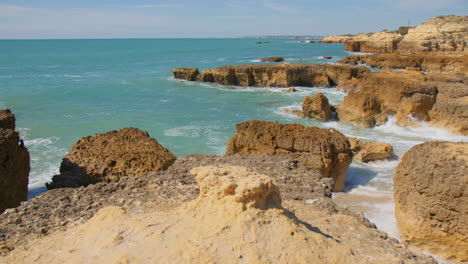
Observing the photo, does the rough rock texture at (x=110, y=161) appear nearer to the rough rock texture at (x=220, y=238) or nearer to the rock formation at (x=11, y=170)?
the rock formation at (x=11, y=170)

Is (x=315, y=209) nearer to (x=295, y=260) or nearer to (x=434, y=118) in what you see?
(x=295, y=260)

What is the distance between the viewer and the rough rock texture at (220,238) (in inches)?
128

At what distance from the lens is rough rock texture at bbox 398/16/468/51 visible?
48969 millimetres

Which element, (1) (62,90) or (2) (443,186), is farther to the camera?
(1) (62,90)

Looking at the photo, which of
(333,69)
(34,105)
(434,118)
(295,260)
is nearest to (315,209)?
(295,260)

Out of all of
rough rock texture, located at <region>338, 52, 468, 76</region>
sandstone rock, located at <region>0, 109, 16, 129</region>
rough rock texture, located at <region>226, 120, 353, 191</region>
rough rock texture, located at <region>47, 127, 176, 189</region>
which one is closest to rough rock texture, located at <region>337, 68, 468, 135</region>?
rough rock texture, located at <region>226, 120, 353, 191</region>

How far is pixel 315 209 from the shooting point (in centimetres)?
487

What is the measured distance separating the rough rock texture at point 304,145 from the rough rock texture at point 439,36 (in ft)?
154

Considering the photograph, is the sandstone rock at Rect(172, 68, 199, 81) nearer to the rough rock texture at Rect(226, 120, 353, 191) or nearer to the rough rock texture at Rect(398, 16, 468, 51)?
the rough rock texture at Rect(226, 120, 353, 191)

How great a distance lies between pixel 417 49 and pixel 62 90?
4522 cm

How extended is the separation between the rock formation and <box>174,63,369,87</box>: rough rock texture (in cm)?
2637

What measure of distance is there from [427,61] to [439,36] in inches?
669

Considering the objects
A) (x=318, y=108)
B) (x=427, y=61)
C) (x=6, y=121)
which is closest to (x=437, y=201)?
(x=6, y=121)

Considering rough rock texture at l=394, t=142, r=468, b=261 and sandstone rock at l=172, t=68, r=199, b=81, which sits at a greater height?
sandstone rock at l=172, t=68, r=199, b=81
